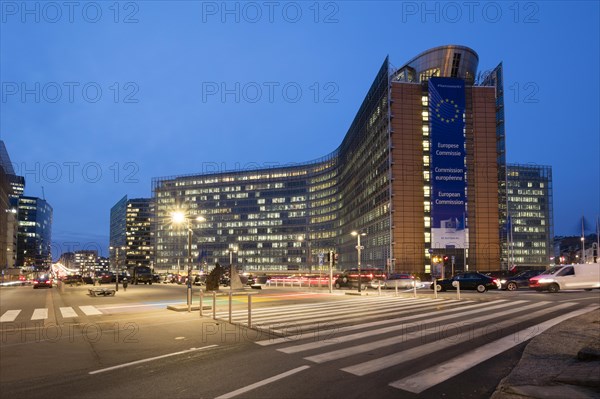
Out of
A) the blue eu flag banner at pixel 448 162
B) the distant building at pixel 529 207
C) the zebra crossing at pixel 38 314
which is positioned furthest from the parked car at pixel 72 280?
the distant building at pixel 529 207

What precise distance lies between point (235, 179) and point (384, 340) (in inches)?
7190

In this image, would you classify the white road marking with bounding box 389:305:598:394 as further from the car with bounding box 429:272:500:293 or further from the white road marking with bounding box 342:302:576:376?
the car with bounding box 429:272:500:293

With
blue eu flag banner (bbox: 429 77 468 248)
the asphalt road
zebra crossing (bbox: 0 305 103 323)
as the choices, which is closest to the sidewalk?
the asphalt road

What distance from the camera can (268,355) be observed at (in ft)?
33.7

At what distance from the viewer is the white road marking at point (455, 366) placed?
7.81 m

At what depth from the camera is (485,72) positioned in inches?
4208

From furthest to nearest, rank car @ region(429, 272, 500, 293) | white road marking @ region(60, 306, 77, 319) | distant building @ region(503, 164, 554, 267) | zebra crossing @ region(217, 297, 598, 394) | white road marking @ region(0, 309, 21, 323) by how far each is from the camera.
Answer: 1. distant building @ region(503, 164, 554, 267)
2. car @ region(429, 272, 500, 293)
3. white road marking @ region(60, 306, 77, 319)
4. white road marking @ region(0, 309, 21, 323)
5. zebra crossing @ region(217, 297, 598, 394)

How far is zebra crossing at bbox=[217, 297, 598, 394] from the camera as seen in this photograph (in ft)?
29.8

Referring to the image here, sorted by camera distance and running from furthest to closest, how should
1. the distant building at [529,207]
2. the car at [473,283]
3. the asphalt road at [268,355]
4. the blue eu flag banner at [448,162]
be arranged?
the distant building at [529,207] → the blue eu flag banner at [448,162] → the car at [473,283] → the asphalt road at [268,355]

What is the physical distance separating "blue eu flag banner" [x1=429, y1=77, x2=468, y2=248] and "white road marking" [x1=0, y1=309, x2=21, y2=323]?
72709 mm

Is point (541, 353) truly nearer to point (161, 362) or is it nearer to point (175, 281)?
point (161, 362)

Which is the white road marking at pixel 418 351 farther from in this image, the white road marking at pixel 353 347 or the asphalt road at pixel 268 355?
the white road marking at pixel 353 347

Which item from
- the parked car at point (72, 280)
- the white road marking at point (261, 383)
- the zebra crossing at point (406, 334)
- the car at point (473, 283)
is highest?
the white road marking at point (261, 383)

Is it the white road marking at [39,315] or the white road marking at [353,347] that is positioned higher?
the white road marking at [353,347]
